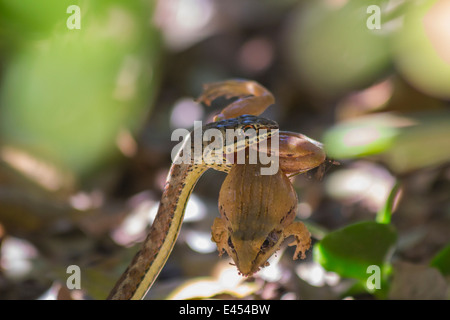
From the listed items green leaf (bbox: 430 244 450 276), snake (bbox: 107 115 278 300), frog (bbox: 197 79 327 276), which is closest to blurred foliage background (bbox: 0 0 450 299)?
green leaf (bbox: 430 244 450 276)

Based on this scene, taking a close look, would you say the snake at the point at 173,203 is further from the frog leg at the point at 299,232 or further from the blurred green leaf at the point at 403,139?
the blurred green leaf at the point at 403,139

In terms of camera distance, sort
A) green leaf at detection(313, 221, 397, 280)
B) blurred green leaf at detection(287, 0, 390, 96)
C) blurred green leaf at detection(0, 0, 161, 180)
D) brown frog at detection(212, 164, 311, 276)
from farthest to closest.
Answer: blurred green leaf at detection(287, 0, 390, 96) < blurred green leaf at detection(0, 0, 161, 180) < green leaf at detection(313, 221, 397, 280) < brown frog at detection(212, 164, 311, 276)

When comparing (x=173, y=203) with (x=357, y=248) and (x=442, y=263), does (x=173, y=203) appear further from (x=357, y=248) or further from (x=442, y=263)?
(x=442, y=263)

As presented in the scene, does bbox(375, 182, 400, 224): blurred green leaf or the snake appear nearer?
the snake

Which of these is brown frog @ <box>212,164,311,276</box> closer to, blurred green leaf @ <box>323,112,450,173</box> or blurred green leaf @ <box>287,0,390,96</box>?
blurred green leaf @ <box>323,112,450,173</box>

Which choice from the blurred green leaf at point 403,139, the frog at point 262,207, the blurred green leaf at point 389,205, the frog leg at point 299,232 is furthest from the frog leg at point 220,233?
the blurred green leaf at point 403,139
